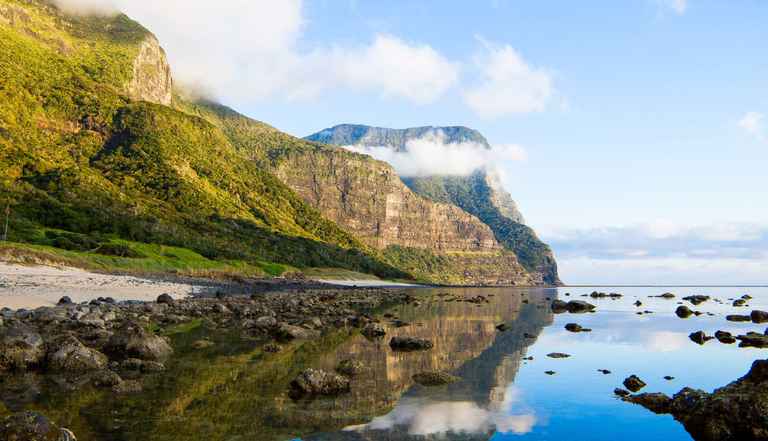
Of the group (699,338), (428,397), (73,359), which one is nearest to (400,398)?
(428,397)

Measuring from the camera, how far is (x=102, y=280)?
179 feet

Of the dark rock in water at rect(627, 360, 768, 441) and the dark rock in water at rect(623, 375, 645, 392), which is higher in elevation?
the dark rock in water at rect(627, 360, 768, 441)

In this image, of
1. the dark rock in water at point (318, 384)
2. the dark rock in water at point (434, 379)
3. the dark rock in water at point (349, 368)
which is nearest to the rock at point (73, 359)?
the dark rock in water at point (318, 384)

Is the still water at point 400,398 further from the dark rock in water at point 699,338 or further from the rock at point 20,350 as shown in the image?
the dark rock in water at point 699,338

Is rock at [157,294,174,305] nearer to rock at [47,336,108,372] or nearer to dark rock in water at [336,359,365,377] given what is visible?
rock at [47,336,108,372]

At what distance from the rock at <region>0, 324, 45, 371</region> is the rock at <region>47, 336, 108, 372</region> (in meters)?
0.36

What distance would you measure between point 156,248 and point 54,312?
80153mm

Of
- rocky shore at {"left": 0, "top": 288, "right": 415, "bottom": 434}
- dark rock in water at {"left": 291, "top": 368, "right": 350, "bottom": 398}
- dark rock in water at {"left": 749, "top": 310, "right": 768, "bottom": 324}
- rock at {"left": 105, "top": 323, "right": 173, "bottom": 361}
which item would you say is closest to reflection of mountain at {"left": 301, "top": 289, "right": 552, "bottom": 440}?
dark rock in water at {"left": 291, "top": 368, "right": 350, "bottom": 398}

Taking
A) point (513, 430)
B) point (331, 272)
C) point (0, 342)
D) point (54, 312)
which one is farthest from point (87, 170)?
point (513, 430)

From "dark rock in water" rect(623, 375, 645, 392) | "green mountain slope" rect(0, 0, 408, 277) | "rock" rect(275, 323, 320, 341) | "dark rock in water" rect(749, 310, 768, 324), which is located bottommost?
"rock" rect(275, 323, 320, 341)

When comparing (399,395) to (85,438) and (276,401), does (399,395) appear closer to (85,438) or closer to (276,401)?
(276,401)

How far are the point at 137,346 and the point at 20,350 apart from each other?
3.27m

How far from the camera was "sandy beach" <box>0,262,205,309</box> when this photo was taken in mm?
33716

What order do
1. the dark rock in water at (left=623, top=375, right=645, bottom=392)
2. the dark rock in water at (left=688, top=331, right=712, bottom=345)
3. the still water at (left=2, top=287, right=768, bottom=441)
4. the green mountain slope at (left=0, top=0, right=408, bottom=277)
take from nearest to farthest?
1. the still water at (left=2, top=287, right=768, bottom=441)
2. the dark rock in water at (left=623, top=375, right=645, bottom=392)
3. the dark rock in water at (left=688, top=331, right=712, bottom=345)
4. the green mountain slope at (left=0, top=0, right=408, bottom=277)
